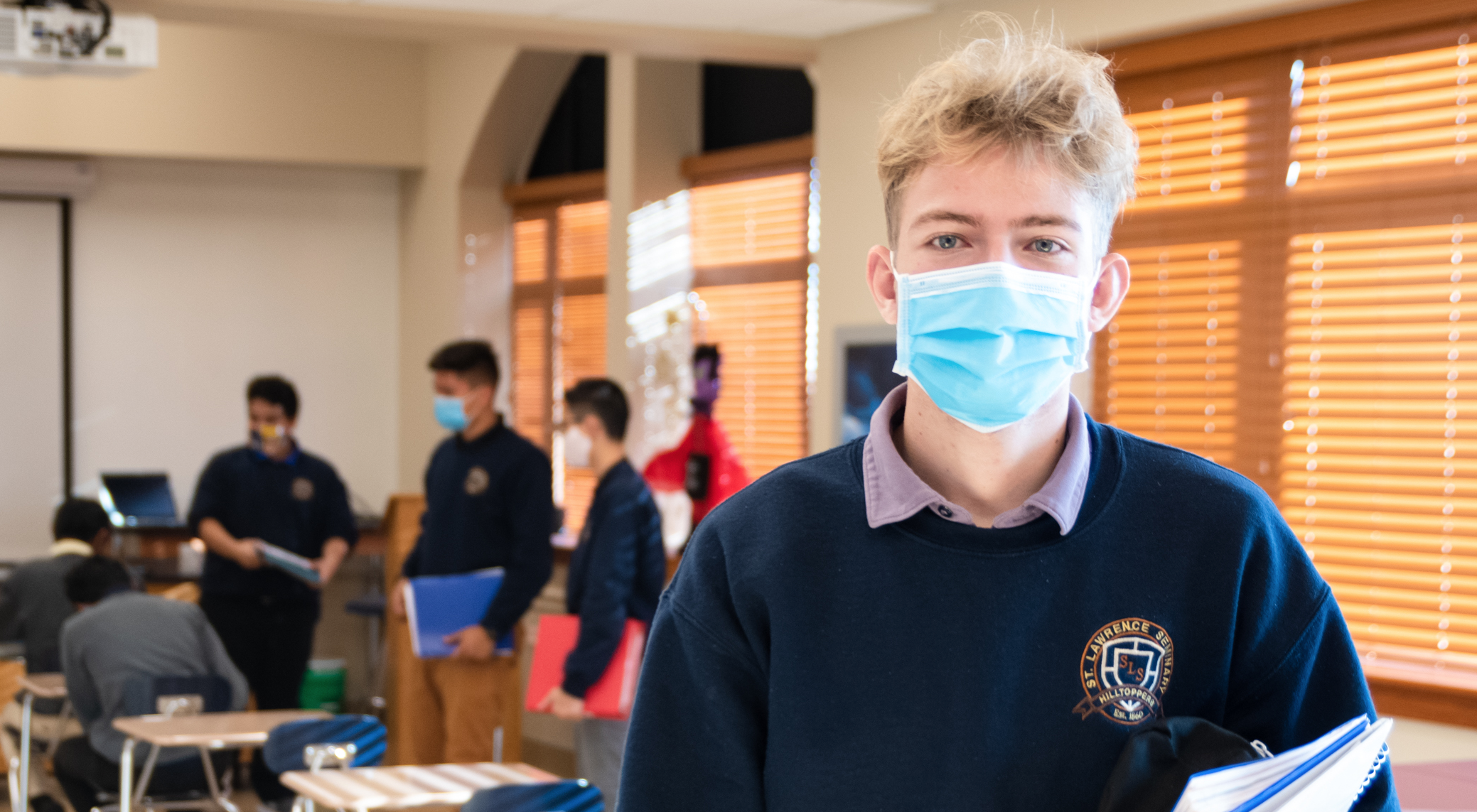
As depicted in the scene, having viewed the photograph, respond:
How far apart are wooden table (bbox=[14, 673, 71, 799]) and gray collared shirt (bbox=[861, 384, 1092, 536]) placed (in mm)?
4318

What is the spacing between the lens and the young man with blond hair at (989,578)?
108 cm

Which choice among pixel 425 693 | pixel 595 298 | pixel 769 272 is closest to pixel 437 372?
pixel 425 693

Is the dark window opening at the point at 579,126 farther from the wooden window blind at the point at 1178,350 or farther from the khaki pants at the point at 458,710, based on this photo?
the wooden window blind at the point at 1178,350

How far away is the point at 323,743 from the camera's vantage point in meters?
3.68

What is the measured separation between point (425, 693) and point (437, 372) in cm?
117

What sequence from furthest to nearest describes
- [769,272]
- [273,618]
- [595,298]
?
[595,298]
[769,272]
[273,618]

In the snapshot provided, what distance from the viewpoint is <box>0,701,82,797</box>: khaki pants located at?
5.01 m

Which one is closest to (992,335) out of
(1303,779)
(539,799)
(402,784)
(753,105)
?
(1303,779)

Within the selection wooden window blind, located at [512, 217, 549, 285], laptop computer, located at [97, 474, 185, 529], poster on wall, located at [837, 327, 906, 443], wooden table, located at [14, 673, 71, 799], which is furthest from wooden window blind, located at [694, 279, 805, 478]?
laptop computer, located at [97, 474, 185, 529]

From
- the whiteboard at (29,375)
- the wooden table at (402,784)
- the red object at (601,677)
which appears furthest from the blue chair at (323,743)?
the whiteboard at (29,375)

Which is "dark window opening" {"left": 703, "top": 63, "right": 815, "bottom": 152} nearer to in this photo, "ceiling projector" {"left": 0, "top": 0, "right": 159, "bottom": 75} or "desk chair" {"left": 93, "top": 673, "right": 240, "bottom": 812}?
"ceiling projector" {"left": 0, "top": 0, "right": 159, "bottom": 75}

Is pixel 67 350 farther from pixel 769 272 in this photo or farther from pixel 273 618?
pixel 769 272

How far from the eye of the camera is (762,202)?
643cm

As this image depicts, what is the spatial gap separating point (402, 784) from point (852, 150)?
9.47 feet
